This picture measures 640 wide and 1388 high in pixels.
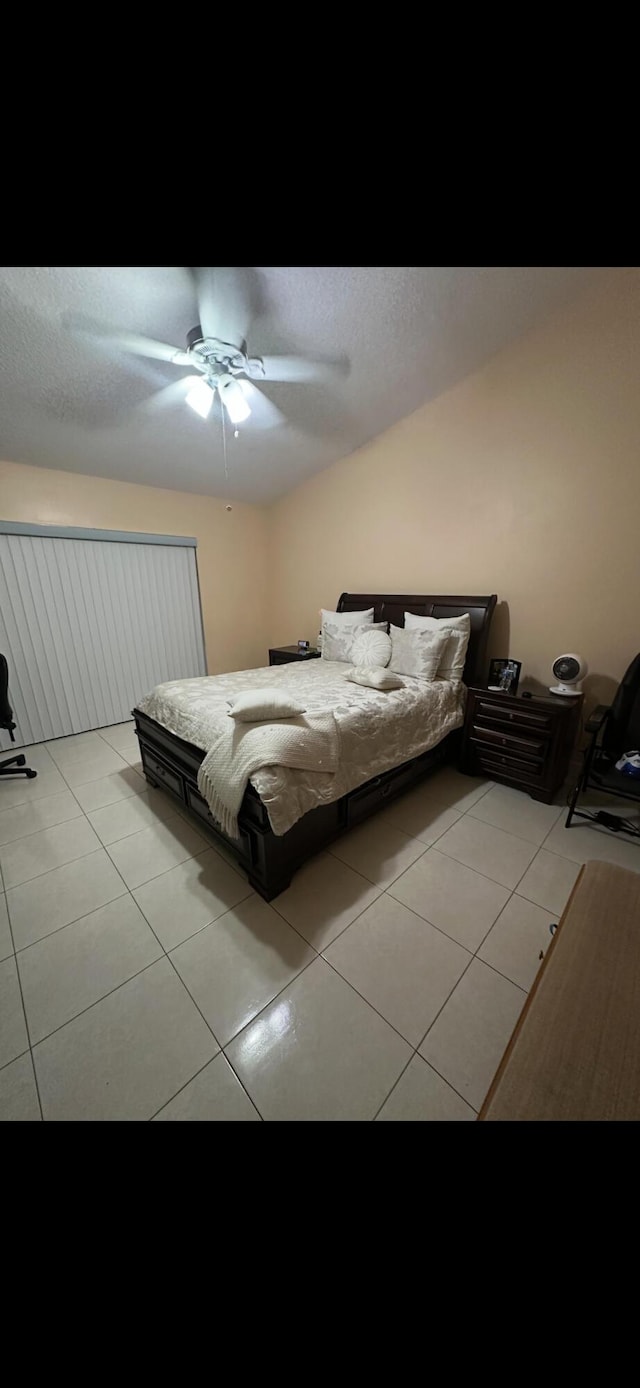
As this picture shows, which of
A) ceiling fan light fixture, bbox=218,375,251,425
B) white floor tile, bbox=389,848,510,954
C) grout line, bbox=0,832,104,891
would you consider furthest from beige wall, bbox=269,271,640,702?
grout line, bbox=0,832,104,891

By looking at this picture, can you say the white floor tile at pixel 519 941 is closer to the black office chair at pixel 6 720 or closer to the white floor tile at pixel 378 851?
the white floor tile at pixel 378 851

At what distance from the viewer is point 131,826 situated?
210 centimetres

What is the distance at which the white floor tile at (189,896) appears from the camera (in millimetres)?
1501

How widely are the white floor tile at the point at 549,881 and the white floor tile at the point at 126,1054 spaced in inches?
52.4

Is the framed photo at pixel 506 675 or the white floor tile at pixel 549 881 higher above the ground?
the framed photo at pixel 506 675

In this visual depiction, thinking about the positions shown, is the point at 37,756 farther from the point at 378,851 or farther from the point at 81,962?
the point at 378,851

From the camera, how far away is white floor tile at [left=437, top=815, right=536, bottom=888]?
1.76m

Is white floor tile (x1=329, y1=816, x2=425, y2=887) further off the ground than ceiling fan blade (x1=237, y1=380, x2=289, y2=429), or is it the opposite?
ceiling fan blade (x1=237, y1=380, x2=289, y2=429)

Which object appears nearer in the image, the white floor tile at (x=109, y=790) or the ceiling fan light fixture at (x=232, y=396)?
the ceiling fan light fixture at (x=232, y=396)

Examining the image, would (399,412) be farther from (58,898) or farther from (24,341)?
(58,898)

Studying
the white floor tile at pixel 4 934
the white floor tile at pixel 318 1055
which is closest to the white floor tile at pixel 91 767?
the white floor tile at pixel 4 934

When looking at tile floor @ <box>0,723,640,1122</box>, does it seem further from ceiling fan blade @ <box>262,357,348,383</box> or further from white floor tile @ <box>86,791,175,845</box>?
ceiling fan blade @ <box>262,357,348,383</box>

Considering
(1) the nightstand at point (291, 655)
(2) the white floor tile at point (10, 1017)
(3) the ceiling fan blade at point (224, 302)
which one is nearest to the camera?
(2) the white floor tile at point (10, 1017)
